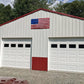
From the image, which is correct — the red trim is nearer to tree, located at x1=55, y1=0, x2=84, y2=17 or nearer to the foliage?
the foliage

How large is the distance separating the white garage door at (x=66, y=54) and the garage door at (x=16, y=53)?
1.97 meters

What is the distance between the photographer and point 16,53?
11.0 metres

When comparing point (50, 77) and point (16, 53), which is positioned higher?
point (16, 53)

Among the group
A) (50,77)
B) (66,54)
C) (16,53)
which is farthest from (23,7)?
(50,77)

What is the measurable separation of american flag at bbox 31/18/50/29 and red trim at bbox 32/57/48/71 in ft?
8.52

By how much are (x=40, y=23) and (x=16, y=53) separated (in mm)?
3464

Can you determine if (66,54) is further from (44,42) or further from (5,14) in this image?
(5,14)

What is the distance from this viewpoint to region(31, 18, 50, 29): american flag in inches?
392

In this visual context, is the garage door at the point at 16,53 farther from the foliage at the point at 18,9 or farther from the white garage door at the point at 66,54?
the foliage at the point at 18,9

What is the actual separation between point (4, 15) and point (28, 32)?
23110 mm

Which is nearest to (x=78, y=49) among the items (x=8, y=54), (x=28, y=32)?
(x=28, y=32)

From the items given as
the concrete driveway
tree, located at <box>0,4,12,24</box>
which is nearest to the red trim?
the concrete driveway

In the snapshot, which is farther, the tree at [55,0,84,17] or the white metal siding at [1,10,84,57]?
the tree at [55,0,84,17]

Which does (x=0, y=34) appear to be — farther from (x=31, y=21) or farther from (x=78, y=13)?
(x=78, y=13)
